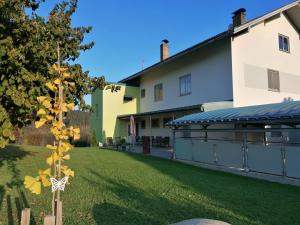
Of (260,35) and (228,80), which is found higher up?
(260,35)

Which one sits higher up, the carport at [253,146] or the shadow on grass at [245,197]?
the carport at [253,146]

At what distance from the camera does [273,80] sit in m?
22.3

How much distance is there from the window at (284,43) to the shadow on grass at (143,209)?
18.9 m

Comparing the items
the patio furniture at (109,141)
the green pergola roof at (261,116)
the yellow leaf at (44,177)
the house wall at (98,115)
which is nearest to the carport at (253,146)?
the green pergola roof at (261,116)

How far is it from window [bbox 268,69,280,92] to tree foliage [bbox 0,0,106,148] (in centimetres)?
1438

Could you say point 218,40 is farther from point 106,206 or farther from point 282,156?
point 106,206

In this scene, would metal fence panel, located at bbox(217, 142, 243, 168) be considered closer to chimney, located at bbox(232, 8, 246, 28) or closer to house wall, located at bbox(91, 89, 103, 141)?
chimney, located at bbox(232, 8, 246, 28)

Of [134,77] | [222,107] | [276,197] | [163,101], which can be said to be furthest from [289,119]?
[134,77]

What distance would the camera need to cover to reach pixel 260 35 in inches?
867

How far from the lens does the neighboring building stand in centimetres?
2025

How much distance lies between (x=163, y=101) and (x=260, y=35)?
963 cm

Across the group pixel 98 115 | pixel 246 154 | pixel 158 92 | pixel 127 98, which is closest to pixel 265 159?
pixel 246 154

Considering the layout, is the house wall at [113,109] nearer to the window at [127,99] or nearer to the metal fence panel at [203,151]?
the window at [127,99]

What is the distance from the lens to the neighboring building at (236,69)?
66.4ft
